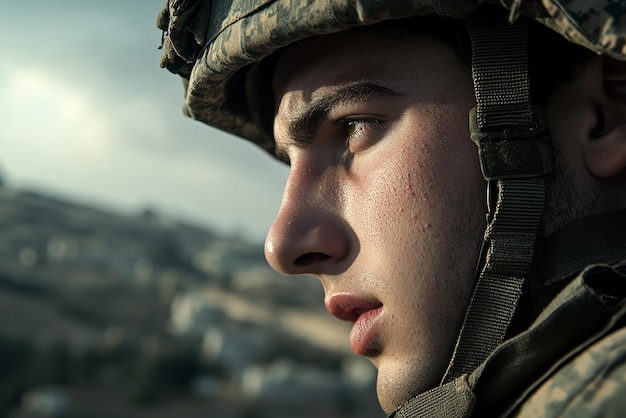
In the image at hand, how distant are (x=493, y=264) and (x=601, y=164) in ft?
1.30

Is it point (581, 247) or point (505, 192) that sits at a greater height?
point (505, 192)

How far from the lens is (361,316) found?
7.33 ft

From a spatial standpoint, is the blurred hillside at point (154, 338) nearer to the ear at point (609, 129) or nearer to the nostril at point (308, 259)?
the nostril at point (308, 259)

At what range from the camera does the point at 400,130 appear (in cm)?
221

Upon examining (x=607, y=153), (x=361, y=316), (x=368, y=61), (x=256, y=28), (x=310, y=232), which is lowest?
(x=361, y=316)

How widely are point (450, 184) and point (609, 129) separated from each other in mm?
456

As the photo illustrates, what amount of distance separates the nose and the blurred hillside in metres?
27.9

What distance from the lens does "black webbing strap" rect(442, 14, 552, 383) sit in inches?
81.1

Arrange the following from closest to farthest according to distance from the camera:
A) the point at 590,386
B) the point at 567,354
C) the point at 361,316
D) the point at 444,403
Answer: the point at 590,386
the point at 567,354
the point at 444,403
the point at 361,316

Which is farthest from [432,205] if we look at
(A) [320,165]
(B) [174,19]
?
(B) [174,19]

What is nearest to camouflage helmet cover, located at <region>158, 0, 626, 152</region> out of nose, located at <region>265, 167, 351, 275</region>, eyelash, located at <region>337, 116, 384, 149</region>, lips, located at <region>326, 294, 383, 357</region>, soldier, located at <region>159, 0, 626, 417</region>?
soldier, located at <region>159, 0, 626, 417</region>

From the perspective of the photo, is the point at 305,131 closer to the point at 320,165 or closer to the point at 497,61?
the point at 320,165

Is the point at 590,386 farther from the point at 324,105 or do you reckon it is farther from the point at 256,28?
the point at 256,28

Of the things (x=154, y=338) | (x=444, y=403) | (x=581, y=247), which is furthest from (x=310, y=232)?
(x=154, y=338)
